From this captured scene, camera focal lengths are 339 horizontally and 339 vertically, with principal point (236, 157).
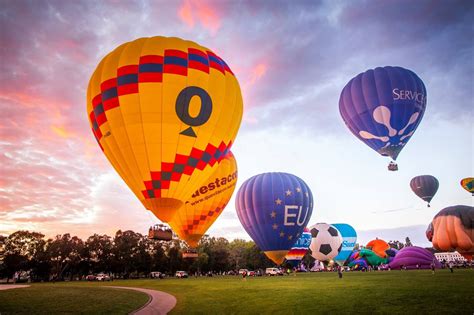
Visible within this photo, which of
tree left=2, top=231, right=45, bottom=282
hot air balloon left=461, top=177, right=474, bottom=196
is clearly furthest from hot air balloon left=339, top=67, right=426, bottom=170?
tree left=2, top=231, right=45, bottom=282

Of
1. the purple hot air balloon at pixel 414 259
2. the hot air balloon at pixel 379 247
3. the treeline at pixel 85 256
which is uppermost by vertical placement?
the treeline at pixel 85 256

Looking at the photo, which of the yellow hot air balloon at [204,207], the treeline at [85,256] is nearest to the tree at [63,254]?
the treeline at [85,256]

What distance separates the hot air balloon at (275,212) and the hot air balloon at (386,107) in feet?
28.6

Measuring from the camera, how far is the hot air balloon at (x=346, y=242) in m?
46.4

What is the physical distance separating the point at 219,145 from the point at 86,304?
8.90 metres

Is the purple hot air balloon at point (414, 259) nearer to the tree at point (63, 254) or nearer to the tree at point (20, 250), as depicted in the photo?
the tree at point (63, 254)

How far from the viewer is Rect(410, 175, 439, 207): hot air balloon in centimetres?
3809

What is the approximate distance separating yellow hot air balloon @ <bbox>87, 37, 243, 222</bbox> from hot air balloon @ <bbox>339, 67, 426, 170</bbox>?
12796 millimetres

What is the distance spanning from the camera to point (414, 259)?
41406 mm

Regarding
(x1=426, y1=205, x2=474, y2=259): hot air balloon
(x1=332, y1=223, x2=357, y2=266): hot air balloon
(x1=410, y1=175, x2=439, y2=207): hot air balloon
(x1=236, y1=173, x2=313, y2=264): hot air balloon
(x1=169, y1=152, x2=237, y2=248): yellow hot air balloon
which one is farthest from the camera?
(x1=332, y1=223, x2=357, y2=266): hot air balloon

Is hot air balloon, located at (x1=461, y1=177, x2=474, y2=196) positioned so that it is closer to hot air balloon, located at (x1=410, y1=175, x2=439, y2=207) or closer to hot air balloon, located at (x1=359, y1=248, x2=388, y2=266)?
hot air balloon, located at (x1=410, y1=175, x2=439, y2=207)

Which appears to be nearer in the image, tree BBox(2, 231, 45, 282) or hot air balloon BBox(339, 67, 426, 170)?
hot air balloon BBox(339, 67, 426, 170)

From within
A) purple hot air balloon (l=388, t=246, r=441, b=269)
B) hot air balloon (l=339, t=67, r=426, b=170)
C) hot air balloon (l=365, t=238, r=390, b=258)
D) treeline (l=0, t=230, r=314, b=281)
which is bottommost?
purple hot air balloon (l=388, t=246, r=441, b=269)

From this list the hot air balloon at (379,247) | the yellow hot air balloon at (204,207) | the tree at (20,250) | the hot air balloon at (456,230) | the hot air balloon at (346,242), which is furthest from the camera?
the tree at (20,250)
